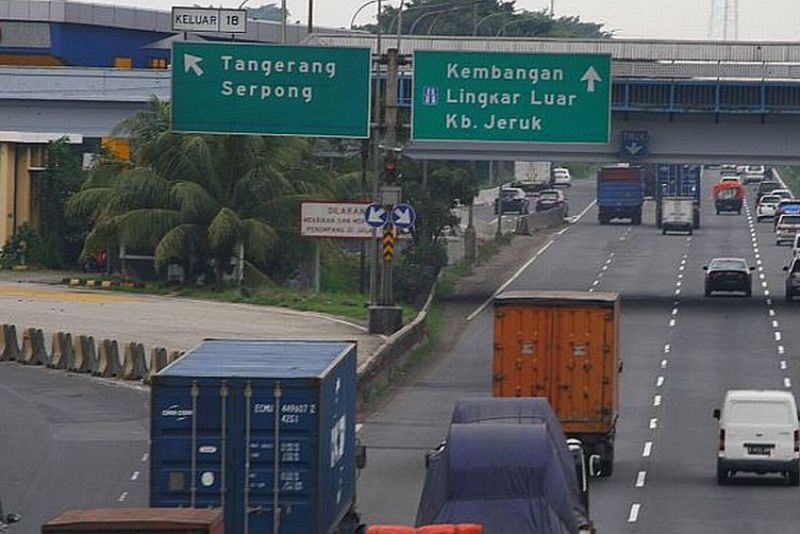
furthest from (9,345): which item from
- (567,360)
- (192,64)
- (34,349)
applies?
(567,360)

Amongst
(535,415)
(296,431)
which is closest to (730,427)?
(535,415)

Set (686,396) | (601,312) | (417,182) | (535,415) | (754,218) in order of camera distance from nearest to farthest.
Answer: (535,415)
(601,312)
(686,396)
(417,182)
(754,218)

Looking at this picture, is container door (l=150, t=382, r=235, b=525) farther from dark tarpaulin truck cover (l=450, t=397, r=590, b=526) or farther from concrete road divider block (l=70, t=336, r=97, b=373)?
concrete road divider block (l=70, t=336, r=97, b=373)

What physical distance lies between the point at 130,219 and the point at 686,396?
23.8 meters

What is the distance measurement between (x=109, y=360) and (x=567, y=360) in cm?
1513

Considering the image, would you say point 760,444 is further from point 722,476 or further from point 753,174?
point 753,174

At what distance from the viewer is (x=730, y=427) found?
32.2 meters

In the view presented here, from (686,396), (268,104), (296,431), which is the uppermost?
(268,104)

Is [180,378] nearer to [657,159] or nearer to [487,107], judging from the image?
[487,107]

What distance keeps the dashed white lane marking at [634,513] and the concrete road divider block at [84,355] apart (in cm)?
1850

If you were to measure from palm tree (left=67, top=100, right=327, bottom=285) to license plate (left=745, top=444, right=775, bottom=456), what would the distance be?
105ft

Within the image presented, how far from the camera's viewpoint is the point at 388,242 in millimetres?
47031

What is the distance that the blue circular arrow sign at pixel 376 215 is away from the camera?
154 ft

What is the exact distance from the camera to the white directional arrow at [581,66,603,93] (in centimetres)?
5259
